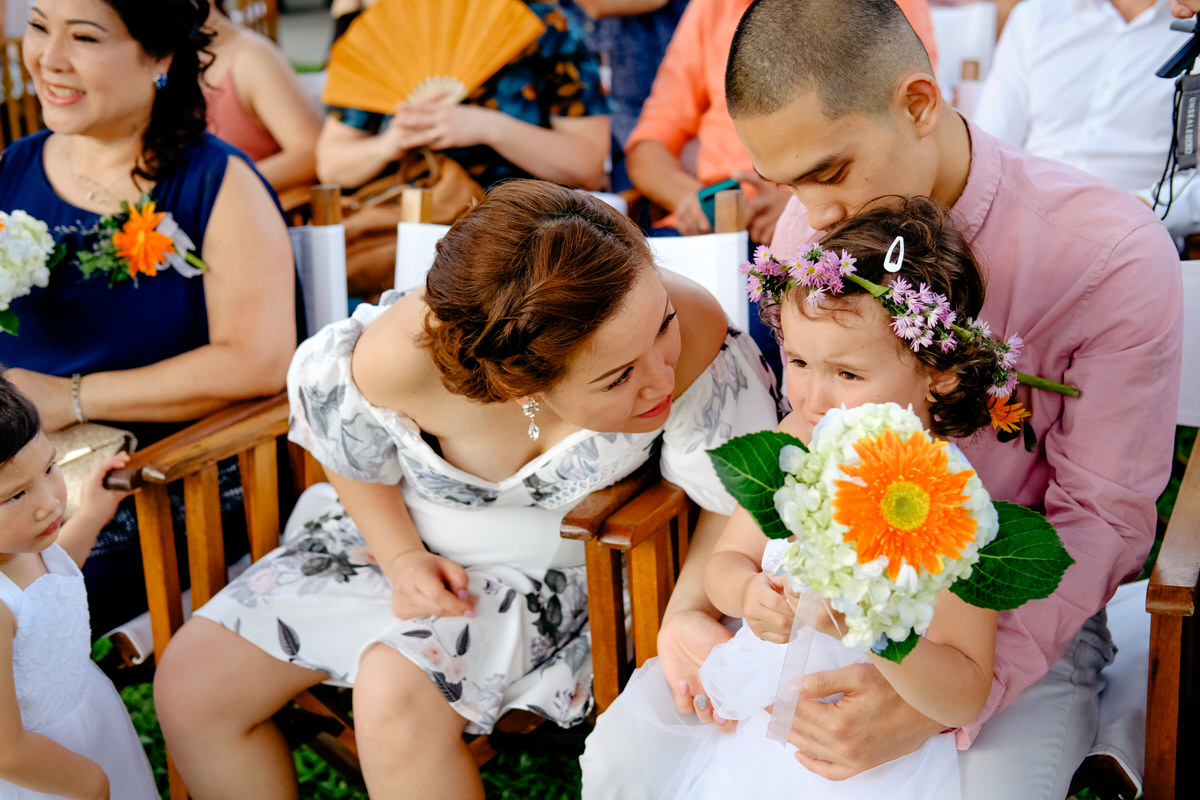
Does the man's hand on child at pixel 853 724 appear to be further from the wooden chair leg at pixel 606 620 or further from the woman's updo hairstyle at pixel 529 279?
the woman's updo hairstyle at pixel 529 279

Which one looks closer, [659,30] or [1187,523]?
[1187,523]

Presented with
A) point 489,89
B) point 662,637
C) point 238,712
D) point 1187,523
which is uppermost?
point 489,89

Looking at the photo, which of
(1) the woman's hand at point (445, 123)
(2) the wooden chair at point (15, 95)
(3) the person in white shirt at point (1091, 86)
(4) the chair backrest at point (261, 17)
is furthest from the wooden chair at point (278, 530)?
(4) the chair backrest at point (261, 17)

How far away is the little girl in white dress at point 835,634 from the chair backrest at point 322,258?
4.19 ft

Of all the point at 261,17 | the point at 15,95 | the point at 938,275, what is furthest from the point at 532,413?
the point at 261,17

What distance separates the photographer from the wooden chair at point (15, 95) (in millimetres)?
4590

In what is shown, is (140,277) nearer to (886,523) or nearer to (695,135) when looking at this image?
(695,135)

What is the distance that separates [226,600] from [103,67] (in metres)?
1.10

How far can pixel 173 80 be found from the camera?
7.91ft

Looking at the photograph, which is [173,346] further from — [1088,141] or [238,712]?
[1088,141]

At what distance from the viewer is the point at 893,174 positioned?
165cm

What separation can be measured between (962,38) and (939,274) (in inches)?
118

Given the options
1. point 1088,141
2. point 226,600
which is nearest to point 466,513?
point 226,600

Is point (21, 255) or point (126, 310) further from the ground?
point (21, 255)
